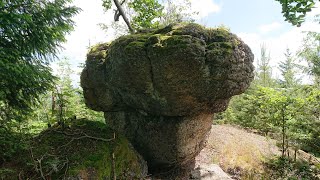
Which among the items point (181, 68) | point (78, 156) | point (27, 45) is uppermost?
point (27, 45)

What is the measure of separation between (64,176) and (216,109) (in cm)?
379

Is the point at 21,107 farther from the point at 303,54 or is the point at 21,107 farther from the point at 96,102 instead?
the point at 303,54

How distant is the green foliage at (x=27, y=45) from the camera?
5562mm

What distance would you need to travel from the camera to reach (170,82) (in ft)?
19.9

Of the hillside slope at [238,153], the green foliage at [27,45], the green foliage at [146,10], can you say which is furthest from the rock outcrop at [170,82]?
the green foliage at [146,10]

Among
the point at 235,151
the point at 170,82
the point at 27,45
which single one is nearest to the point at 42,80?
the point at 27,45

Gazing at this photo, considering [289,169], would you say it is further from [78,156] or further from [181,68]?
[78,156]

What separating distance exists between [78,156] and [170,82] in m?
2.41

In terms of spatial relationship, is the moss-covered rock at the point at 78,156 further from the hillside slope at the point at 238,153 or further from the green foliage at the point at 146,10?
the green foliage at the point at 146,10

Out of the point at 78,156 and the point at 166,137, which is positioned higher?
the point at 166,137

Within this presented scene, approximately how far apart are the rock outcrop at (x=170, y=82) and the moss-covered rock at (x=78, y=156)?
0.93m

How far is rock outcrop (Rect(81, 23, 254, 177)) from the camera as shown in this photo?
592cm

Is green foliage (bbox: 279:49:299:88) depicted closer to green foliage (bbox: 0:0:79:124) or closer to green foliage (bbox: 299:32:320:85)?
green foliage (bbox: 299:32:320:85)

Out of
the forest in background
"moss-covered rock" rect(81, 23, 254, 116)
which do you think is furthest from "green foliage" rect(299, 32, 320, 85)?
"moss-covered rock" rect(81, 23, 254, 116)
